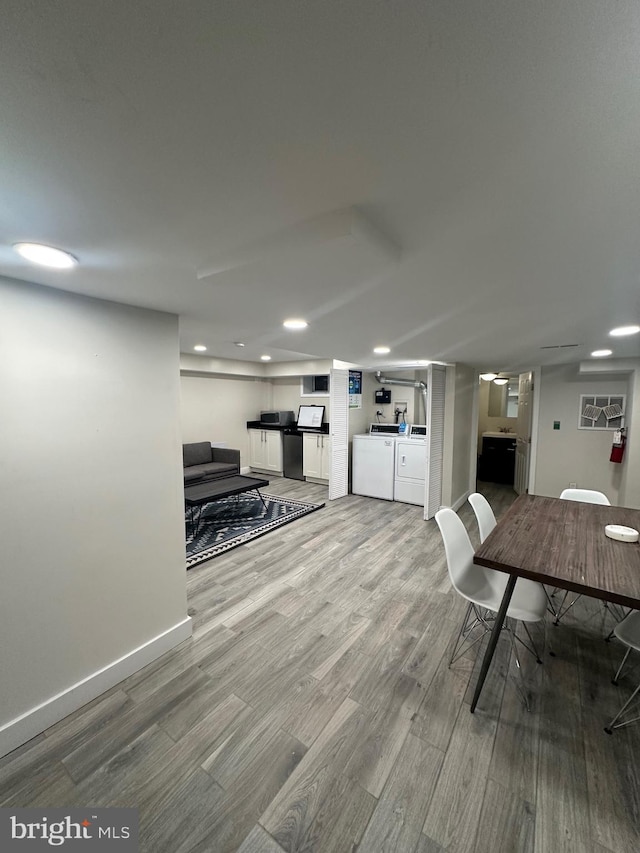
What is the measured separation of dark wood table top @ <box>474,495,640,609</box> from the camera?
150 cm

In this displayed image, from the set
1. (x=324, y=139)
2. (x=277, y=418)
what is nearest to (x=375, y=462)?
(x=277, y=418)

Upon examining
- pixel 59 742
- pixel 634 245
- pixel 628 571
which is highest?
pixel 634 245

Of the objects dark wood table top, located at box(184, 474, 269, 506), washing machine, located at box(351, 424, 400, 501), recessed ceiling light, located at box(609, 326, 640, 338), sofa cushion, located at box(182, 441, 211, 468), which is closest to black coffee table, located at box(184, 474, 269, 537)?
dark wood table top, located at box(184, 474, 269, 506)

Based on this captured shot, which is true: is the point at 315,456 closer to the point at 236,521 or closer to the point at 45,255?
the point at 236,521

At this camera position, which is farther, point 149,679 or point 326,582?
point 326,582

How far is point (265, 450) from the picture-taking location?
21.5ft

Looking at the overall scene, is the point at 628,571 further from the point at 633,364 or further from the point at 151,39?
the point at 633,364

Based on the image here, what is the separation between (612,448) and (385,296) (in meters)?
4.48

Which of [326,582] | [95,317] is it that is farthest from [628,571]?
[95,317]

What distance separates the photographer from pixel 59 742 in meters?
1.53

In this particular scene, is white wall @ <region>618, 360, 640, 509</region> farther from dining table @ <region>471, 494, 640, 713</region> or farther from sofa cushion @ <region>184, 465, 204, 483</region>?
sofa cushion @ <region>184, 465, 204, 483</region>

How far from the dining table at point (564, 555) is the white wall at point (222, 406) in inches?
190

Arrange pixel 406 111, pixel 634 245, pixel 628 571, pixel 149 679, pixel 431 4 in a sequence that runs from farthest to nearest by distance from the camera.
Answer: pixel 149 679, pixel 628 571, pixel 634 245, pixel 406 111, pixel 431 4

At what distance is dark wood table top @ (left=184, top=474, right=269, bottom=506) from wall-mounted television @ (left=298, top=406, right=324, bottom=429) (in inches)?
73.2
